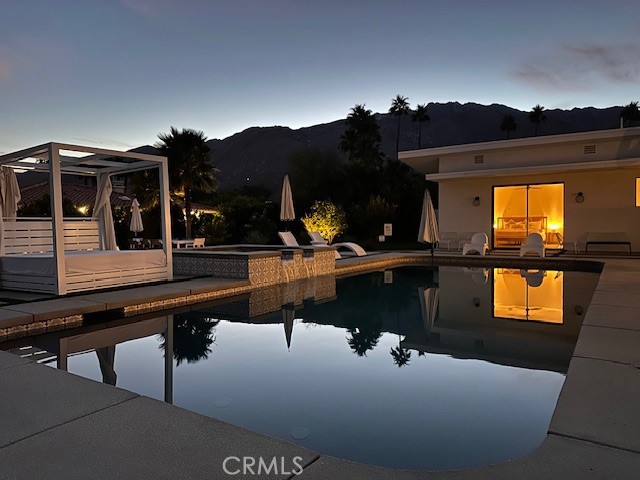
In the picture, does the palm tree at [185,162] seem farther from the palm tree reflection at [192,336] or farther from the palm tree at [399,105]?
the palm tree at [399,105]

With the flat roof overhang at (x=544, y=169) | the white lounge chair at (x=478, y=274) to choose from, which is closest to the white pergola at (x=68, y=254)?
the white lounge chair at (x=478, y=274)

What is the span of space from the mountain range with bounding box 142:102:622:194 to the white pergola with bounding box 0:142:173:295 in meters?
61.3

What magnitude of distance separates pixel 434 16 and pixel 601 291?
1212 cm

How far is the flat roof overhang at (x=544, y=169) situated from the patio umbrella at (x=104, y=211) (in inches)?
446

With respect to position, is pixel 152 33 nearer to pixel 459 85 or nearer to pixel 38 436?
pixel 38 436

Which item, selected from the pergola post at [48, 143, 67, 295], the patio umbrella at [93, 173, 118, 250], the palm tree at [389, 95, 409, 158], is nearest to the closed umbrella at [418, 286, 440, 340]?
the pergola post at [48, 143, 67, 295]

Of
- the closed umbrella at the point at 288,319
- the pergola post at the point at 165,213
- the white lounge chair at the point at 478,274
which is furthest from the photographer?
the white lounge chair at the point at 478,274

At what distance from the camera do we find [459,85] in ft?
86.4

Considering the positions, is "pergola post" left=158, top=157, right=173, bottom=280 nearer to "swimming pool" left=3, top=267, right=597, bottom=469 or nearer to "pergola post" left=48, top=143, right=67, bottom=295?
"swimming pool" left=3, top=267, right=597, bottom=469

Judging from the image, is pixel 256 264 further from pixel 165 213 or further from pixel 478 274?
pixel 478 274

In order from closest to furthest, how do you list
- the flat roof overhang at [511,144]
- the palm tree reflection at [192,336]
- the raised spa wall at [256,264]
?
the palm tree reflection at [192,336]
the raised spa wall at [256,264]
the flat roof overhang at [511,144]

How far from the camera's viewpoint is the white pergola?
685 centimetres

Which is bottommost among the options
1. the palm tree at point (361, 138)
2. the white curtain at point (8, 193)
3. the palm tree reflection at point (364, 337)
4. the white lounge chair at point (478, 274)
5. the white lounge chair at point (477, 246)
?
the palm tree reflection at point (364, 337)

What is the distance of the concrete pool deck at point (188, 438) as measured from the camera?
1960mm
